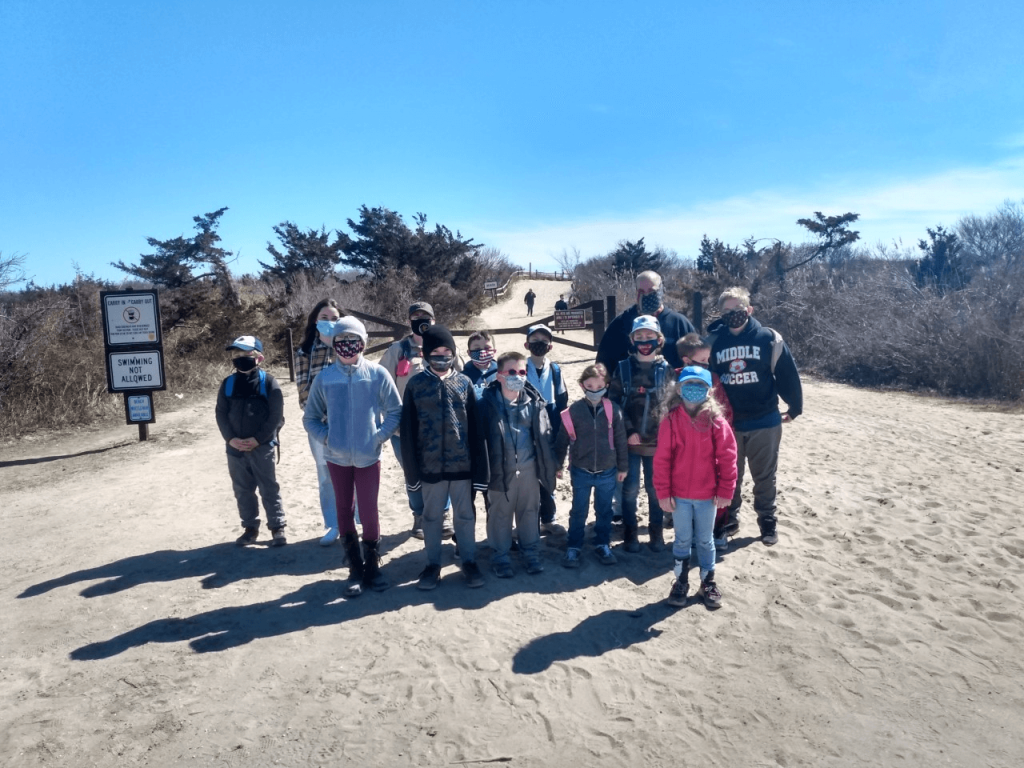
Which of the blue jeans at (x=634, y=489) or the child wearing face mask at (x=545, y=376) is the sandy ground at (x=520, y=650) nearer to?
the blue jeans at (x=634, y=489)

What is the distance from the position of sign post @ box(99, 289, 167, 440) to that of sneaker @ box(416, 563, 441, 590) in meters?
7.19

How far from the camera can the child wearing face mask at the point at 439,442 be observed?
480cm

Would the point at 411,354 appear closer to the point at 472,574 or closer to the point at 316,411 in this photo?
the point at 316,411

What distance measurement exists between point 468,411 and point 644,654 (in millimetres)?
1961

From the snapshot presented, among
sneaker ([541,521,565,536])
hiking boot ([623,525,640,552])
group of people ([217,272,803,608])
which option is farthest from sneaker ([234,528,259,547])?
hiking boot ([623,525,640,552])

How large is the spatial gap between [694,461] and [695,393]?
1.47 feet

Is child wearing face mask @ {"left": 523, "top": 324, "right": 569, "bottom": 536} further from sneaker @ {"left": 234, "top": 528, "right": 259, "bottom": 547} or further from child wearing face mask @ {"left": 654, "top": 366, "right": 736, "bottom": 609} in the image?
sneaker @ {"left": 234, "top": 528, "right": 259, "bottom": 547}

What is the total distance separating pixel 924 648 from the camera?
412cm

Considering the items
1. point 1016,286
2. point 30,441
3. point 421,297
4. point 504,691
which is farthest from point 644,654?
point 421,297

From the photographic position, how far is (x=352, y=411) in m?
4.75

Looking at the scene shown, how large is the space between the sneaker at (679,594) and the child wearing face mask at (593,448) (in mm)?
752

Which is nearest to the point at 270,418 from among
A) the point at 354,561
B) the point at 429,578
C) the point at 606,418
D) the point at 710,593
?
the point at 354,561

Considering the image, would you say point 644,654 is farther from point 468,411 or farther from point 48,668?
point 48,668

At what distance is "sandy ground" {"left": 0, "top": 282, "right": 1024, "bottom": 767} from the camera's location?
3340mm
